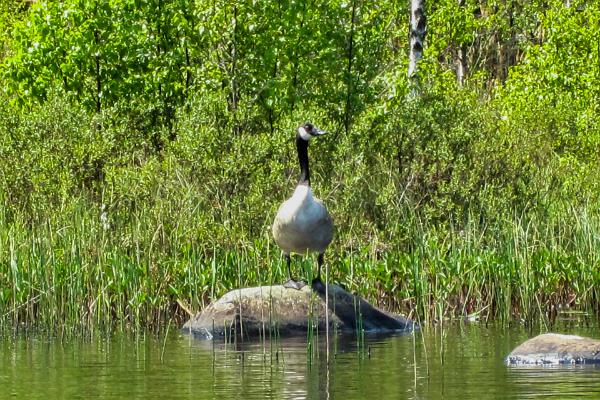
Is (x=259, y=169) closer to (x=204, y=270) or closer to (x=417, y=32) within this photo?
(x=204, y=270)

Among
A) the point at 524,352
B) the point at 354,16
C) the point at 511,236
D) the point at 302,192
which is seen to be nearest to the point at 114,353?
the point at 302,192

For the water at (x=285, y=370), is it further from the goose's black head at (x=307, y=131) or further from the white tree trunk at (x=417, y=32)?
the white tree trunk at (x=417, y=32)

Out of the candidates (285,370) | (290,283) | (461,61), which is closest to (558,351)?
(285,370)

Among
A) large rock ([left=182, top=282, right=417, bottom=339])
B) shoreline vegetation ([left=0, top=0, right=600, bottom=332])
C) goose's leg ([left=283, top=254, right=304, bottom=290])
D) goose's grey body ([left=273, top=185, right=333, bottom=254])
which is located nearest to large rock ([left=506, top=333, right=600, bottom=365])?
shoreline vegetation ([left=0, top=0, right=600, bottom=332])

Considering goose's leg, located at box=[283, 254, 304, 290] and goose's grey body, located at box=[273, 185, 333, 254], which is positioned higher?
goose's grey body, located at box=[273, 185, 333, 254]

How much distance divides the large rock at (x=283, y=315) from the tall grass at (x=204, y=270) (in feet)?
0.91

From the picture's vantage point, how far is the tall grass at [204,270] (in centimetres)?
1534

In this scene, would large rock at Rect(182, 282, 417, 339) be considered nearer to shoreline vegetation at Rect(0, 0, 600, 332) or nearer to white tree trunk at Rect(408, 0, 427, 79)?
shoreline vegetation at Rect(0, 0, 600, 332)

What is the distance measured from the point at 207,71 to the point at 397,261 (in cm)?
602

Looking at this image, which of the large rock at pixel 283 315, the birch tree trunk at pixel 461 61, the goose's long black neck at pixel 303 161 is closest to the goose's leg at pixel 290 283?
the large rock at pixel 283 315

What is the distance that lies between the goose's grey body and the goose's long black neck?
129 millimetres

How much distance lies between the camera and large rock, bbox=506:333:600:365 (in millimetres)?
12180

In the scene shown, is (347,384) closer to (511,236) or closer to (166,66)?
(511,236)

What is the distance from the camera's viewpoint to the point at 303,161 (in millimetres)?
15906
